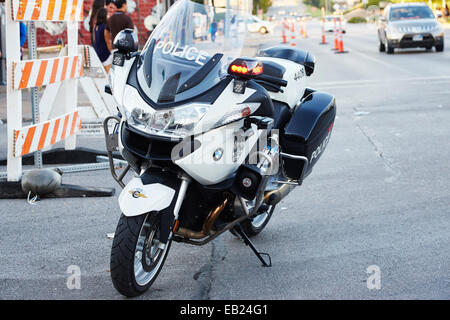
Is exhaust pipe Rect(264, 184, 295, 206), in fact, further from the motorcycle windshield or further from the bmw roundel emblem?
the motorcycle windshield

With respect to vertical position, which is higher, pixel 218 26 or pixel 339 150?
pixel 218 26

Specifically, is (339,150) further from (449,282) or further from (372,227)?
(449,282)

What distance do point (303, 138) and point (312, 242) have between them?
814mm

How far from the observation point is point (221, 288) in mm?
4809

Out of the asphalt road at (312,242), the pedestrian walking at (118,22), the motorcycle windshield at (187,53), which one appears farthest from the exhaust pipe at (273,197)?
the pedestrian walking at (118,22)

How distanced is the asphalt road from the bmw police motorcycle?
13.7 inches

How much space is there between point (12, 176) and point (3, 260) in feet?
7.43

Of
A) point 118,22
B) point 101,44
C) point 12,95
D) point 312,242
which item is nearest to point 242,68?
point 312,242

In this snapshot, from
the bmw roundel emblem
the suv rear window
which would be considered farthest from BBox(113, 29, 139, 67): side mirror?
the suv rear window

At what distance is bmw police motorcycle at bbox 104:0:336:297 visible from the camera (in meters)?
4.48

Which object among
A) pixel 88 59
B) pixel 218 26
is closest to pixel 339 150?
pixel 88 59

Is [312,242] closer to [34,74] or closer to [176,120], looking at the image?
[176,120]

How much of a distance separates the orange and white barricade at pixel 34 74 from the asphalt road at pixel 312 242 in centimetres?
55

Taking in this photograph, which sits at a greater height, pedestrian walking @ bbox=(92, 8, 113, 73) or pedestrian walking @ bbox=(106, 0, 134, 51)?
pedestrian walking @ bbox=(106, 0, 134, 51)
